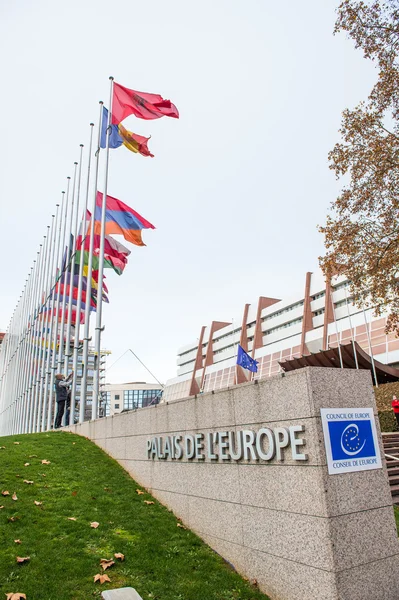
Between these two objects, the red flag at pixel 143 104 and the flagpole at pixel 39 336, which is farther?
the flagpole at pixel 39 336

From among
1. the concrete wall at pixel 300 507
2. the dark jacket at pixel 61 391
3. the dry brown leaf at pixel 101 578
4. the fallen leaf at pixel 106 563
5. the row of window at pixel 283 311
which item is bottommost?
the dry brown leaf at pixel 101 578

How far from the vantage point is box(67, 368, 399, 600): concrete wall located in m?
4.71

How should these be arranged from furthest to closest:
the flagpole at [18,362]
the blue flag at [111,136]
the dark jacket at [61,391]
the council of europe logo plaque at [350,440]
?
the flagpole at [18,362] → the blue flag at [111,136] → the dark jacket at [61,391] → the council of europe logo plaque at [350,440]

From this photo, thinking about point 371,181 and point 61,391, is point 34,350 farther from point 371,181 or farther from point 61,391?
point 371,181

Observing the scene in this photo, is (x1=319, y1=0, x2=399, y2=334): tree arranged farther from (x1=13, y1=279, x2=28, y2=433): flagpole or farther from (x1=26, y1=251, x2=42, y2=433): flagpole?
(x1=13, y1=279, x2=28, y2=433): flagpole

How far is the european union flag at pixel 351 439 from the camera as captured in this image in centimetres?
503

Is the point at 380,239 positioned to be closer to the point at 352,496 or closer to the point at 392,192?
the point at 392,192

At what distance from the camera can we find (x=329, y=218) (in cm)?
1502

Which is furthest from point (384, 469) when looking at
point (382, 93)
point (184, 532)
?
point (382, 93)

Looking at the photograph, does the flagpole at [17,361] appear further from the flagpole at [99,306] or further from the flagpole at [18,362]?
the flagpole at [99,306]

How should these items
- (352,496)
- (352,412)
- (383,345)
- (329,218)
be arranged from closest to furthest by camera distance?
(352,496) < (352,412) < (329,218) < (383,345)

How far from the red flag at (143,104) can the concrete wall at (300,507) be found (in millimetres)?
11651

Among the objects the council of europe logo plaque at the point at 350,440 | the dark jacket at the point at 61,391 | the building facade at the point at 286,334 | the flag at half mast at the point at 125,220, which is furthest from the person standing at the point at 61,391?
the building facade at the point at 286,334

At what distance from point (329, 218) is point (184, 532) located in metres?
11.0
